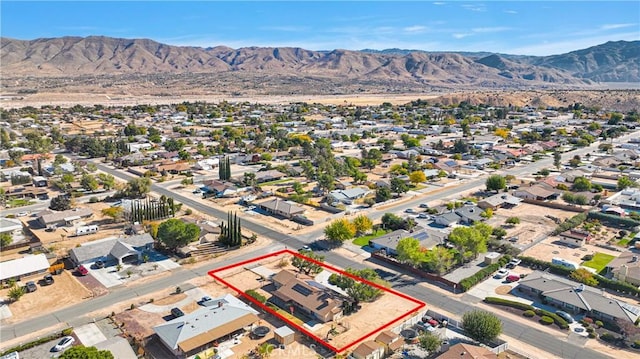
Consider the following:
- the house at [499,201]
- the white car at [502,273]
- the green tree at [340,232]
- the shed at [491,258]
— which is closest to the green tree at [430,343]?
the white car at [502,273]

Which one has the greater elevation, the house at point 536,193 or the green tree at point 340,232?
the house at point 536,193

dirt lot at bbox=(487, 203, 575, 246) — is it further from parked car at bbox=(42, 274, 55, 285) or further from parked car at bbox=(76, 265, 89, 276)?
parked car at bbox=(42, 274, 55, 285)

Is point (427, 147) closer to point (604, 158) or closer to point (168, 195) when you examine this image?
point (604, 158)

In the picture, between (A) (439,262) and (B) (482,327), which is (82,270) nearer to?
(A) (439,262)

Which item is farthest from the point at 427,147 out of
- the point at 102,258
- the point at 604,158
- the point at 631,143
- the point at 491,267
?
the point at 102,258

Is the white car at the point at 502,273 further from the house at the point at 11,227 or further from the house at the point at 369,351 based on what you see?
the house at the point at 11,227

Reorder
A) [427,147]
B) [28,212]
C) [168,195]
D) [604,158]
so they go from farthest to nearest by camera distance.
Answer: [427,147] → [604,158] → [168,195] → [28,212]
